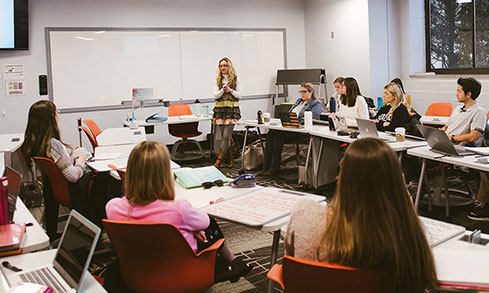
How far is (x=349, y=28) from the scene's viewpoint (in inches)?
366

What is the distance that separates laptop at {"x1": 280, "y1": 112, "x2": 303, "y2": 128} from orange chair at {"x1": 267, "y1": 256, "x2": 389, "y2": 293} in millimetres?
4693

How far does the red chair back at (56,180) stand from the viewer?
3.96m

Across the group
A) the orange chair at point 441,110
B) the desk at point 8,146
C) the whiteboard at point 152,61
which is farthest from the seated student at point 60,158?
the orange chair at point 441,110

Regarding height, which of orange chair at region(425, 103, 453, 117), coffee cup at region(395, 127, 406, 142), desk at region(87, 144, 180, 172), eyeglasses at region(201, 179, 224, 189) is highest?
orange chair at region(425, 103, 453, 117)

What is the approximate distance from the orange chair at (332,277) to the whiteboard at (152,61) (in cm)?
727

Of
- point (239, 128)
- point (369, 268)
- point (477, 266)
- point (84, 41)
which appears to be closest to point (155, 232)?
point (369, 268)

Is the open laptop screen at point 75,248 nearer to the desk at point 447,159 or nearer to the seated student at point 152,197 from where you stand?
the seated student at point 152,197

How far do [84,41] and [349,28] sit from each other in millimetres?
4625

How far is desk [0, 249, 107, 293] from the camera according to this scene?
6.18 feet

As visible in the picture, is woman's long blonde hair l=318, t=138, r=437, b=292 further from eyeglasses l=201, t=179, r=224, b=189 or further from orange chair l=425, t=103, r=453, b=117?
orange chair l=425, t=103, r=453, b=117

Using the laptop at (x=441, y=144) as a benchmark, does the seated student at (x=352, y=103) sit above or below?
above

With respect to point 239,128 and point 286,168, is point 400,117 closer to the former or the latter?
point 286,168

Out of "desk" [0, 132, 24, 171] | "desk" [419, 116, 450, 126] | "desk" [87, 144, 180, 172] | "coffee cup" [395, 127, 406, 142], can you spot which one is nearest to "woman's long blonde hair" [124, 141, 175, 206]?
"desk" [87, 144, 180, 172]

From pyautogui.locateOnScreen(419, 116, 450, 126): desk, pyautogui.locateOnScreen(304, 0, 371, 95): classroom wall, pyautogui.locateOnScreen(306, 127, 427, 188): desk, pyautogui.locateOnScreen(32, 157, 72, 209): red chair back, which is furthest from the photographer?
pyautogui.locateOnScreen(304, 0, 371, 95): classroom wall
